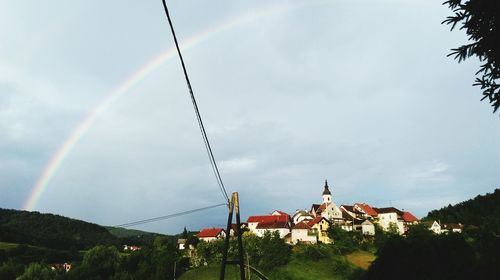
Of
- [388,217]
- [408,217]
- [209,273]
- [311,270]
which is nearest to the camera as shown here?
[311,270]

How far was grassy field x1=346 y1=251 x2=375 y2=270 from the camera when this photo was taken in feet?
225

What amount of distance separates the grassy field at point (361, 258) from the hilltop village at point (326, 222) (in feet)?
33.5

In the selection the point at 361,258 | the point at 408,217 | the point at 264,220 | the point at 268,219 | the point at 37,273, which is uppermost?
the point at 268,219

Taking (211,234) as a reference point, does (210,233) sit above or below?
above

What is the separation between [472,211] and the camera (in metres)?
144

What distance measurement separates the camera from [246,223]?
126m

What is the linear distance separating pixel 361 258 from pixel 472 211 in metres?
93.7

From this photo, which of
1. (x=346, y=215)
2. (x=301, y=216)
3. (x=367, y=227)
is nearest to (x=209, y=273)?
(x=367, y=227)

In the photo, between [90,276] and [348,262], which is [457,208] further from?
[90,276]

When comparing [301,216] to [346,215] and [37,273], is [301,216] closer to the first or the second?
[346,215]

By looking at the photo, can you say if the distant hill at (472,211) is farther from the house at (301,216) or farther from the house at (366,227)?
the house at (301,216)

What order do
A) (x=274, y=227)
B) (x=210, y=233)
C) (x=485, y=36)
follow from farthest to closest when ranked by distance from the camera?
(x=210, y=233), (x=274, y=227), (x=485, y=36)

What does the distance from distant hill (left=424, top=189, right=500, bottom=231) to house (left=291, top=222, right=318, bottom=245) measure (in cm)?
6371

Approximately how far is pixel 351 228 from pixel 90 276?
6457cm
